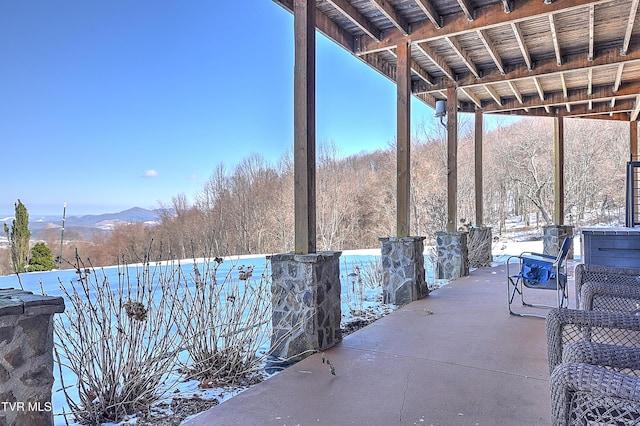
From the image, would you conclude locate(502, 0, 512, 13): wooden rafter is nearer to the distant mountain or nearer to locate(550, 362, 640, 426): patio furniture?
locate(550, 362, 640, 426): patio furniture

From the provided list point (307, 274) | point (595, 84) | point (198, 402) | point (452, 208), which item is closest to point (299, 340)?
point (307, 274)

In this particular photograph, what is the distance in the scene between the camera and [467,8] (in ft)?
14.6

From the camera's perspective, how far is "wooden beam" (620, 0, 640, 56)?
432cm

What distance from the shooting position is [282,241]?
13.1 m

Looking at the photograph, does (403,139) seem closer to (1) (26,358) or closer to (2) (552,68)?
(2) (552,68)

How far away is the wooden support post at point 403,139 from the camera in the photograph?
5.00 metres

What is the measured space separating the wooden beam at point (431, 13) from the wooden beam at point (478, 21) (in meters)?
0.07

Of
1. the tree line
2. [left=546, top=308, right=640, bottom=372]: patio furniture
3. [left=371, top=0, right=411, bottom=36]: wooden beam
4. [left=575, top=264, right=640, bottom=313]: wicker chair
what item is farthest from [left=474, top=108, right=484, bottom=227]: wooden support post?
[left=546, top=308, right=640, bottom=372]: patio furniture

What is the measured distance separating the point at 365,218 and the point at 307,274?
12.5 m

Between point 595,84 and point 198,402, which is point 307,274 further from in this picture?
point 595,84

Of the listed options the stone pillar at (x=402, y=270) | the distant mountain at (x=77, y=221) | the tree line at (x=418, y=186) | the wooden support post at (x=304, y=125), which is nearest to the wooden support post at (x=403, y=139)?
the stone pillar at (x=402, y=270)

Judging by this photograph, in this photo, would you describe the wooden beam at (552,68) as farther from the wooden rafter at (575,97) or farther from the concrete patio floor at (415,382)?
the concrete patio floor at (415,382)

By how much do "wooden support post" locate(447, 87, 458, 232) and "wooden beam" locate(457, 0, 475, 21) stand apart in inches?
87.6

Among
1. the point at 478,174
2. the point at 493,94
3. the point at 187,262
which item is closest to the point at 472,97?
the point at 493,94
